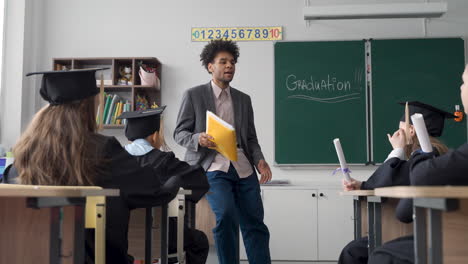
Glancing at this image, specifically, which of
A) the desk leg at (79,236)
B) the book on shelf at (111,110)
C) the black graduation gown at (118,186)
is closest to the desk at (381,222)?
the black graduation gown at (118,186)

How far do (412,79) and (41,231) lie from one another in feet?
14.9

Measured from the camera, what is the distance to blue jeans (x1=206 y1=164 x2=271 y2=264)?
324 centimetres

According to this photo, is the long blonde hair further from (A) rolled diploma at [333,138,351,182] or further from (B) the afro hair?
(B) the afro hair

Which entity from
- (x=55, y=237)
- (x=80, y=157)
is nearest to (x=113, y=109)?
(x=80, y=157)

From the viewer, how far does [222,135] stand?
3.14m

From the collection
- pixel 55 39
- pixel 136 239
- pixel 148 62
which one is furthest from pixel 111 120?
pixel 136 239

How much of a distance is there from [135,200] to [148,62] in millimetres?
3553

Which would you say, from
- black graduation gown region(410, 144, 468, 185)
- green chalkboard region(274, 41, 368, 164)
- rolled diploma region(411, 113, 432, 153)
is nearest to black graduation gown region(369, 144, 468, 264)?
black graduation gown region(410, 144, 468, 185)

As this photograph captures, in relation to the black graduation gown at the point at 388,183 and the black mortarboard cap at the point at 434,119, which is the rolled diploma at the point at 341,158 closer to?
the black graduation gown at the point at 388,183

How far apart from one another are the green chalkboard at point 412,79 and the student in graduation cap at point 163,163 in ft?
8.55

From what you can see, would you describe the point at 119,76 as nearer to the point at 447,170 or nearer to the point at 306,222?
the point at 306,222

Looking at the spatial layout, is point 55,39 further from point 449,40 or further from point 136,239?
point 449,40

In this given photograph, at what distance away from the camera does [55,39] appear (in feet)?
18.6

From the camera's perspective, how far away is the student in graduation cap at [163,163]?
310 cm
